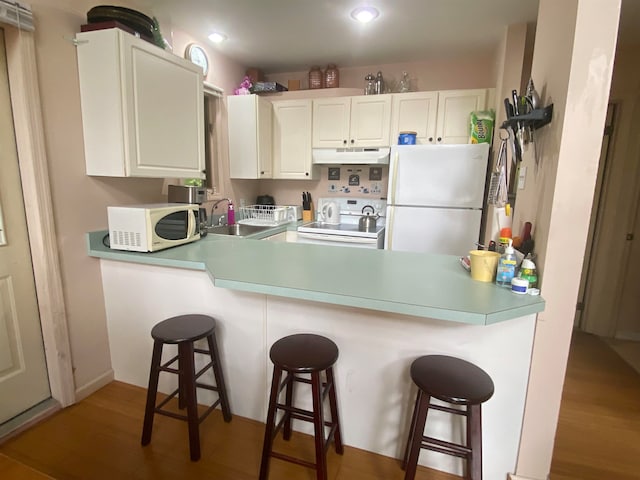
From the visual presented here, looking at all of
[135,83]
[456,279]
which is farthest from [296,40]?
[456,279]

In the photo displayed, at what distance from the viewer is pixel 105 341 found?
2.04 m

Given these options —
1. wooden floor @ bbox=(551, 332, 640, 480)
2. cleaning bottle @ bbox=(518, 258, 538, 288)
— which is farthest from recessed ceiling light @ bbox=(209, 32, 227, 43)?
wooden floor @ bbox=(551, 332, 640, 480)

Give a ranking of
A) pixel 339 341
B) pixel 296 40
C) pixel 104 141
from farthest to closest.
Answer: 1. pixel 296 40
2. pixel 104 141
3. pixel 339 341

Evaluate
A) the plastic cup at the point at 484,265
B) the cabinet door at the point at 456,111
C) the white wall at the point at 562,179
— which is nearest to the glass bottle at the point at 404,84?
the cabinet door at the point at 456,111

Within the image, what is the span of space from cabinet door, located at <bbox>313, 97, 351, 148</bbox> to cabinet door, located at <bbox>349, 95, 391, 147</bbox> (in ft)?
0.22

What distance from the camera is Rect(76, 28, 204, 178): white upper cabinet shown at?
1689 millimetres

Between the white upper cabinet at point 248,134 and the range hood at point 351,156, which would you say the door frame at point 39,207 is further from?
the range hood at point 351,156

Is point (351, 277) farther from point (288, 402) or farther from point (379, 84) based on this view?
point (379, 84)

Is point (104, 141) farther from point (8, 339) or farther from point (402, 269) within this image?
point (402, 269)

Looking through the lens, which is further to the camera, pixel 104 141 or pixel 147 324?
pixel 147 324

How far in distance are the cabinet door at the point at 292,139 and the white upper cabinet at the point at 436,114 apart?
852 millimetres

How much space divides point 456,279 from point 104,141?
6.30 ft

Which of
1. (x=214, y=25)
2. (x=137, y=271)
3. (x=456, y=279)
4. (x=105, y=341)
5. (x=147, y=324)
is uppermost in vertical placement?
(x=214, y=25)

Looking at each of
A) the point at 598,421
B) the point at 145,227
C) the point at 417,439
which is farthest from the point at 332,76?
the point at 598,421
